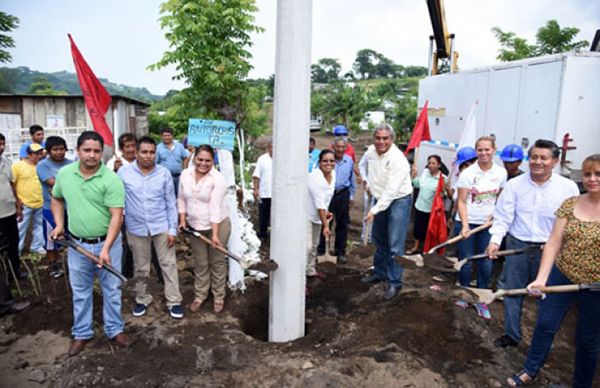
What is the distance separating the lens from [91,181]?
3.51 metres

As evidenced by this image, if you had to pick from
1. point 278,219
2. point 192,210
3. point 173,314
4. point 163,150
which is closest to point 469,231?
point 278,219

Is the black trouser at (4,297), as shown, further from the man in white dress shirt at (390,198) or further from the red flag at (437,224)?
the red flag at (437,224)

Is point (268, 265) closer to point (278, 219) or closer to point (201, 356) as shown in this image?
point (278, 219)

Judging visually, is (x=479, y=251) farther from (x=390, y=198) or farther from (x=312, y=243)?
(x=312, y=243)

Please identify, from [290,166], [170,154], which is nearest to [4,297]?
[170,154]

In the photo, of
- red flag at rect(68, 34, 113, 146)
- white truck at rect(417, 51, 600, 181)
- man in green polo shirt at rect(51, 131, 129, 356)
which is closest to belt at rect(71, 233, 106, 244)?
man in green polo shirt at rect(51, 131, 129, 356)

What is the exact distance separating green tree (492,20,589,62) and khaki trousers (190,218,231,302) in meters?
18.3

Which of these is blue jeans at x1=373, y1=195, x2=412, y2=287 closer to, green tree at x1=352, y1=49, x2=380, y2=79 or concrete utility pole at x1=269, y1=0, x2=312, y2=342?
concrete utility pole at x1=269, y1=0, x2=312, y2=342

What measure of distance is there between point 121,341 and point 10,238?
2167mm

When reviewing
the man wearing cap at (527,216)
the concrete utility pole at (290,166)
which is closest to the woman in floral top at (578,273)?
the man wearing cap at (527,216)

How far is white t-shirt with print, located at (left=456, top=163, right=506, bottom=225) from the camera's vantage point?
4582mm

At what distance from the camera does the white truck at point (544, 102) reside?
17.2ft

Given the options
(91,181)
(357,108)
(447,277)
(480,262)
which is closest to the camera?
(91,181)

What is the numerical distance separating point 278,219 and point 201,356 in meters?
1.34
